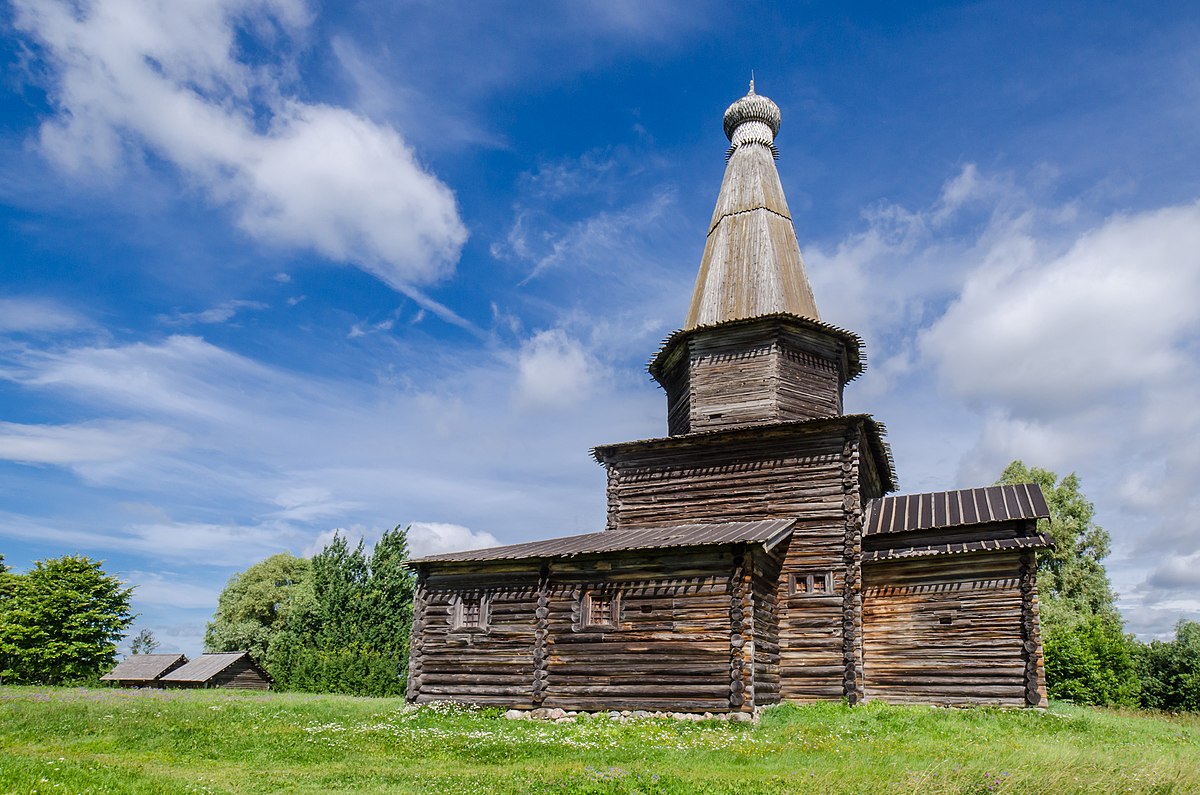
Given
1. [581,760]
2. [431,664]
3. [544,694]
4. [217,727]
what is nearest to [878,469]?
[544,694]

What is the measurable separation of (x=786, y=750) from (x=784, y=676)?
7.45 meters

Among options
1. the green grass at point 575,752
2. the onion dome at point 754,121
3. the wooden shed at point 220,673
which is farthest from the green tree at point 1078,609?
the wooden shed at point 220,673

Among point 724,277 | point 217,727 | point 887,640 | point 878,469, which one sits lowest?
point 217,727

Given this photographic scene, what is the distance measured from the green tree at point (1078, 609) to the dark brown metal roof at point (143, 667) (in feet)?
141

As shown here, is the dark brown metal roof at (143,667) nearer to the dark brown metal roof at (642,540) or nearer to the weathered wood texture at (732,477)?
the dark brown metal roof at (642,540)

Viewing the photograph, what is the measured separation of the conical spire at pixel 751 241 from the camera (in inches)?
A: 972

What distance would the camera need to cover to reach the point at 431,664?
2055 cm

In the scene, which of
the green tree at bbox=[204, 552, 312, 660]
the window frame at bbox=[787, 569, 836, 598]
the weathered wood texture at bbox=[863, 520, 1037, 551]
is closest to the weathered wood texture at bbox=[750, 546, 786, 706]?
the window frame at bbox=[787, 569, 836, 598]

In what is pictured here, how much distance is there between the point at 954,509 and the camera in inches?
866

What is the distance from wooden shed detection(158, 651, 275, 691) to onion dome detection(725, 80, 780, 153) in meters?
34.4

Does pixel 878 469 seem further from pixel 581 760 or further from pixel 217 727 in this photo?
pixel 217 727

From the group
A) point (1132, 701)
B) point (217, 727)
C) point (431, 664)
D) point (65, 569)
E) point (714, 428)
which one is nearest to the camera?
point (217, 727)

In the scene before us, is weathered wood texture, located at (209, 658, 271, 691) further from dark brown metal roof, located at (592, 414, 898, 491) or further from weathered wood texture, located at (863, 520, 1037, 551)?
weathered wood texture, located at (863, 520, 1037, 551)

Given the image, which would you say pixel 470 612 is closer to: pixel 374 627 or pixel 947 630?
pixel 947 630
